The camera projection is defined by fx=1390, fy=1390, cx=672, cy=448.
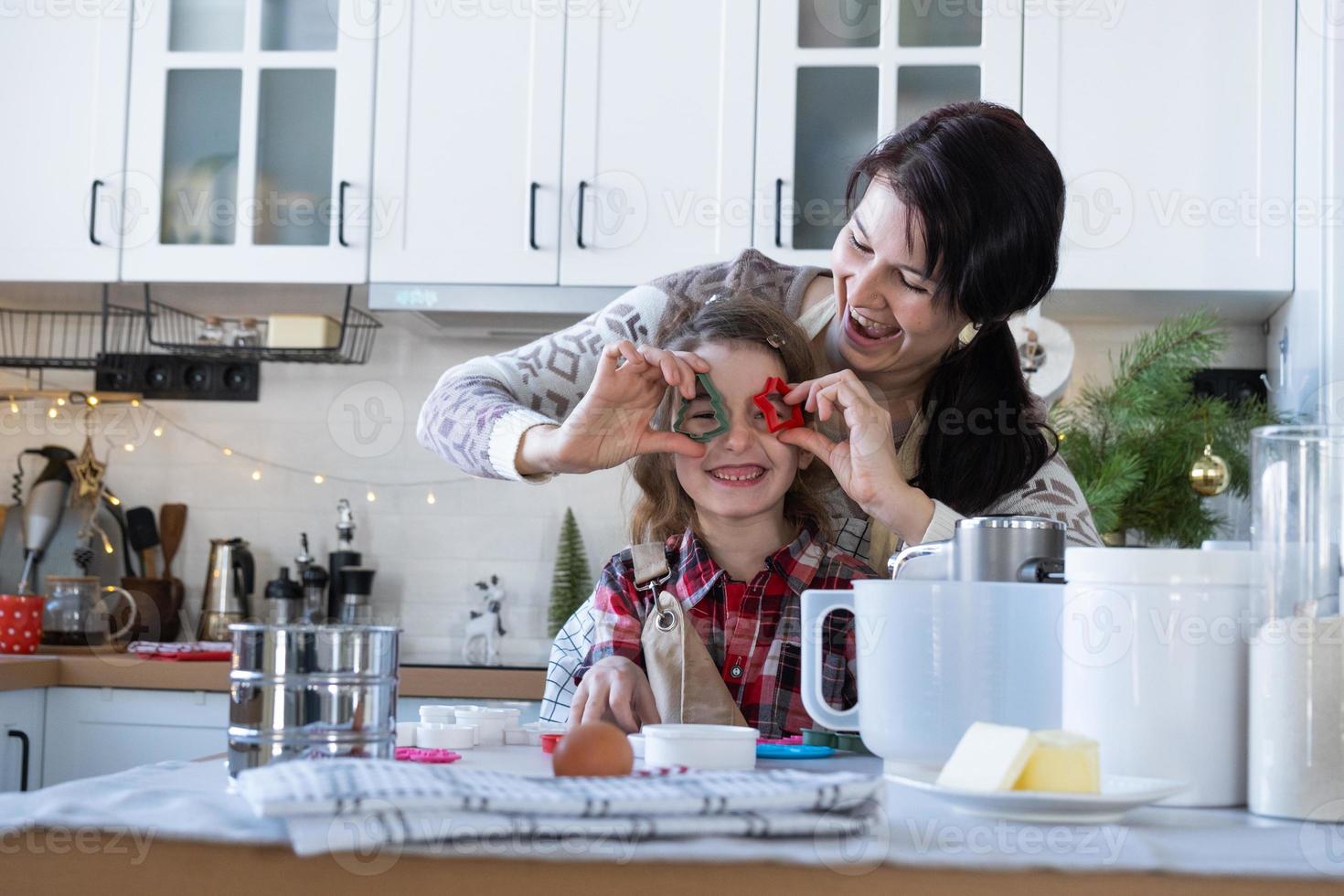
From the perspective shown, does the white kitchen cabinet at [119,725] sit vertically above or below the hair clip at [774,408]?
below

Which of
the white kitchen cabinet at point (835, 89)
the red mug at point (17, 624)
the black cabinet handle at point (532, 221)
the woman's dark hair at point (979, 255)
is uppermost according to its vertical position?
the white kitchen cabinet at point (835, 89)

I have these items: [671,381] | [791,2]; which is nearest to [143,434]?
[791,2]

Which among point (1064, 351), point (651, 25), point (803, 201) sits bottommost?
point (1064, 351)

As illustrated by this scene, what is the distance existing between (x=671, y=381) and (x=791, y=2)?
175 cm

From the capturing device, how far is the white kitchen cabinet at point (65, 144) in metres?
2.95

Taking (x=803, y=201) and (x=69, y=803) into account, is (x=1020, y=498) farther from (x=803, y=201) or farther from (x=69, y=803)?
(x=803, y=201)

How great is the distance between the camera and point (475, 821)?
1.83 ft

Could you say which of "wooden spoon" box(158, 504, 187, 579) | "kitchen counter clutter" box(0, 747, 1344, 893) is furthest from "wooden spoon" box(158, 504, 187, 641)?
"kitchen counter clutter" box(0, 747, 1344, 893)

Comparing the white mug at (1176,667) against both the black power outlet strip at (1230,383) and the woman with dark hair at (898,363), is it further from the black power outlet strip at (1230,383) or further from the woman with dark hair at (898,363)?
the black power outlet strip at (1230,383)

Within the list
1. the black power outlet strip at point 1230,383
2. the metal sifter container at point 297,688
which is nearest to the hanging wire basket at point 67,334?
the black power outlet strip at point 1230,383

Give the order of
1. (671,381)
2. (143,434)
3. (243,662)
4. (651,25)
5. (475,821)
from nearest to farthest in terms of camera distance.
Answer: (475,821) < (243,662) < (671,381) < (651,25) < (143,434)

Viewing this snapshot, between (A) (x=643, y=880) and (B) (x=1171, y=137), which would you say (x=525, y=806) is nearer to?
(A) (x=643, y=880)

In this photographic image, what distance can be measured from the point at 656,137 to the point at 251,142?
2.82 ft

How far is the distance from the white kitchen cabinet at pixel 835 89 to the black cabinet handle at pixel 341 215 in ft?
2.78
